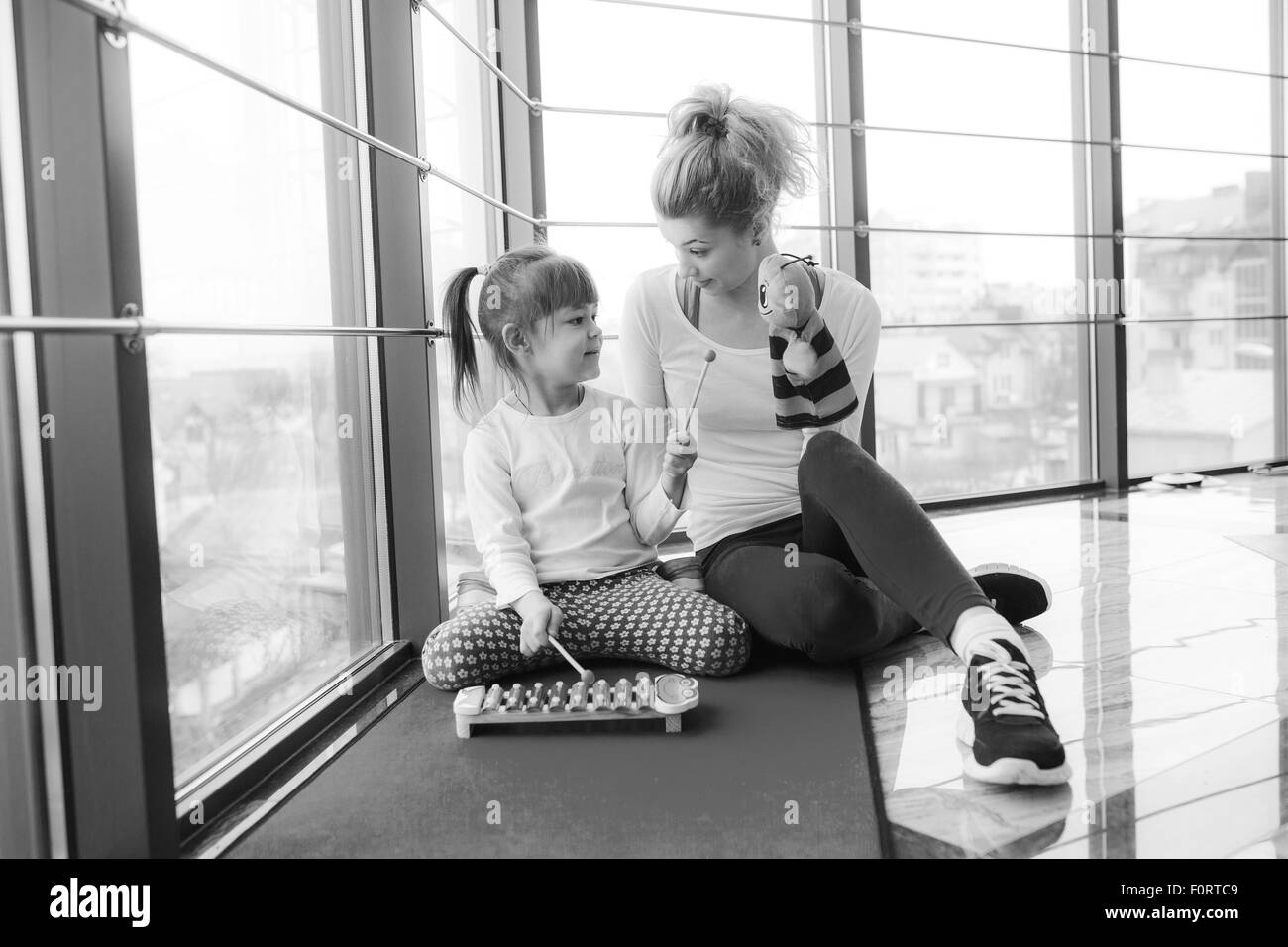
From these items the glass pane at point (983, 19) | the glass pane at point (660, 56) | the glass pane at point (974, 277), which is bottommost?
the glass pane at point (974, 277)

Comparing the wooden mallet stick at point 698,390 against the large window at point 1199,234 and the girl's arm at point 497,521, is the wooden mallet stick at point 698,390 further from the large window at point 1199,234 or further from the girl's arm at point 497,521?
the large window at point 1199,234

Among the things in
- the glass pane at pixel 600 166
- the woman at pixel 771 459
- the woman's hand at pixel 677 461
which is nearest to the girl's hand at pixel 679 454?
the woman's hand at pixel 677 461

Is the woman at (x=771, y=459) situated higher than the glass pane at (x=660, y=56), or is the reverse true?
the glass pane at (x=660, y=56)

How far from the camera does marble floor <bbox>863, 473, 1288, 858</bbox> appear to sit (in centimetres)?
104

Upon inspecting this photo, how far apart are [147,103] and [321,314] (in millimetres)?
481

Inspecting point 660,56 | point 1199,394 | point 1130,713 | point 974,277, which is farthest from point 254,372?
point 1199,394

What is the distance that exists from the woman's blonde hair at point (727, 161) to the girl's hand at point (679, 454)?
350 mm

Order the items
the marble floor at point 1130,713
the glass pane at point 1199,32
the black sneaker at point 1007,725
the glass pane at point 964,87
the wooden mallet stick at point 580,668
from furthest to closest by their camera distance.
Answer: the glass pane at point 1199,32 < the glass pane at point 964,87 < the wooden mallet stick at point 580,668 < the black sneaker at point 1007,725 < the marble floor at point 1130,713

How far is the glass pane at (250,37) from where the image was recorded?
115 centimetres

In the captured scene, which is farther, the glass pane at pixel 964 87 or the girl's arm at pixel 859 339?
the glass pane at pixel 964 87

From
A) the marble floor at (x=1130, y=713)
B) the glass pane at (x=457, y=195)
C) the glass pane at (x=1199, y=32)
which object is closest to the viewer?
the marble floor at (x=1130, y=713)
